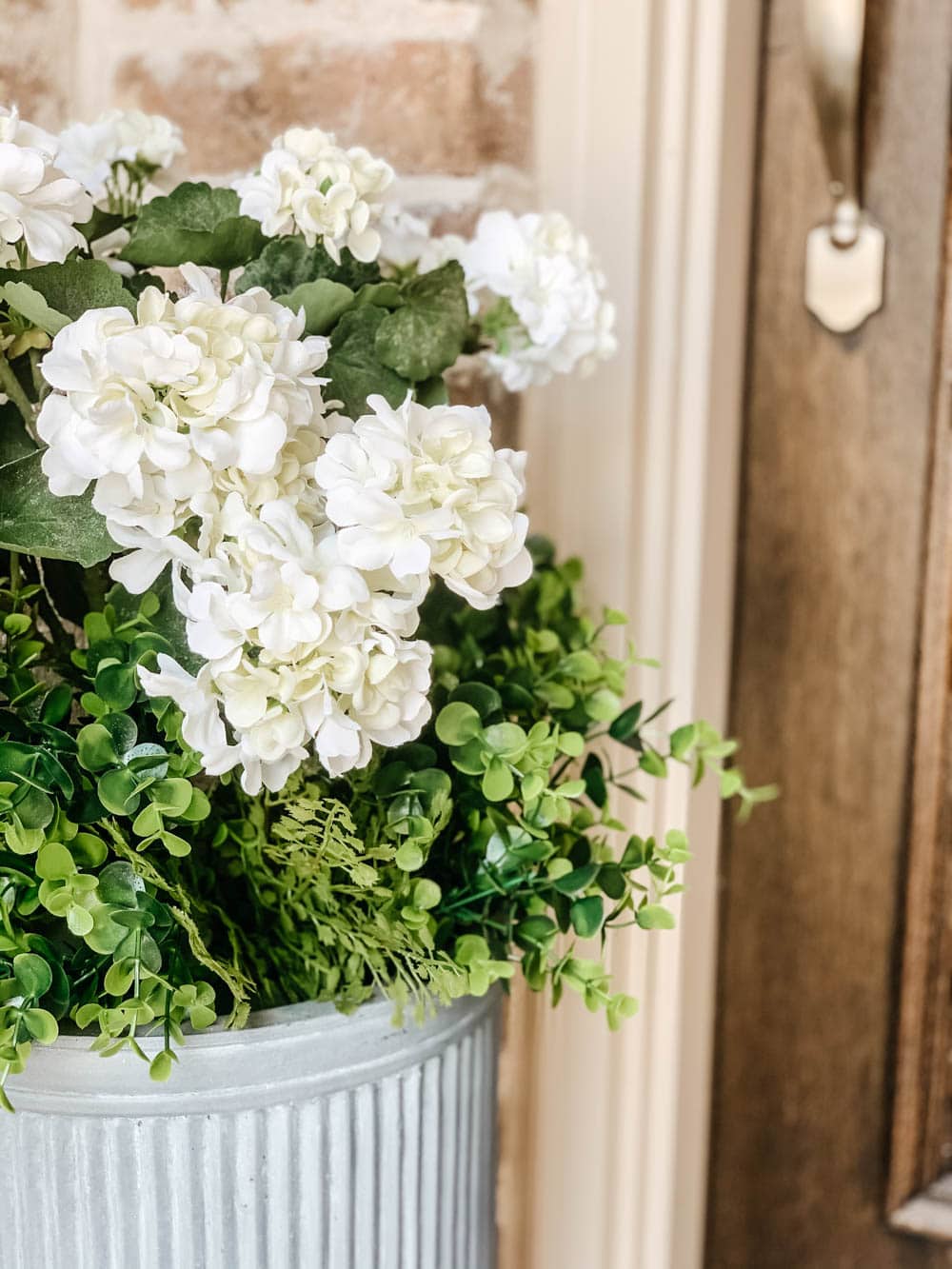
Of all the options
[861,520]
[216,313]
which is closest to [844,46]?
[861,520]

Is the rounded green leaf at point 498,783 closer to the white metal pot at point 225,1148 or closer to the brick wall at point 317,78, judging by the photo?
the white metal pot at point 225,1148

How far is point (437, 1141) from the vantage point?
1.90 ft

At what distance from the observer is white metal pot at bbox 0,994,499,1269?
51cm

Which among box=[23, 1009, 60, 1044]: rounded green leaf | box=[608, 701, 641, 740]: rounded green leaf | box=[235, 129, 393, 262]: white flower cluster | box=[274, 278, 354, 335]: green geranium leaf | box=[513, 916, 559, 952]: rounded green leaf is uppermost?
box=[235, 129, 393, 262]: white flower cluster

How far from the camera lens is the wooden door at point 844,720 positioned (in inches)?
34.6

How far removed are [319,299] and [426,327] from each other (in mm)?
56

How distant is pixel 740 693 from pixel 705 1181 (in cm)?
42

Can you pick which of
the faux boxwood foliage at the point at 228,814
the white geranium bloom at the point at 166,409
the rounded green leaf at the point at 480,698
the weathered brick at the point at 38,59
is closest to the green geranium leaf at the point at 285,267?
the faux boxwood foliage at the point at 228,814

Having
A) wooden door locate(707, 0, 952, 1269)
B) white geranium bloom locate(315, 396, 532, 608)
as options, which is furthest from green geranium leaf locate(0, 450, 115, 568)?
wooden door locate(707, 0, 952, 1269)

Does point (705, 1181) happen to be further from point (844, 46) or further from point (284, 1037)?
point (844, 46)

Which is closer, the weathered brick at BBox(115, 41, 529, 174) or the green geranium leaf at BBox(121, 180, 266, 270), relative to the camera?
the green geranium leaf at BBox(121, 180, 266, 270)

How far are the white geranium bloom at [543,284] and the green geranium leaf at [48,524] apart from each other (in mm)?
289

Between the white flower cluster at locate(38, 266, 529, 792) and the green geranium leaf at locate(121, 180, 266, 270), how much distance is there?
0.08m

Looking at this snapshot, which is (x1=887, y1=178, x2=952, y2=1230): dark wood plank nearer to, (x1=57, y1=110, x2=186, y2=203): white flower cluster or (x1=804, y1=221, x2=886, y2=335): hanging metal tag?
(x1=804, y1=221, x2=886, y2=335): hanging metal tag
